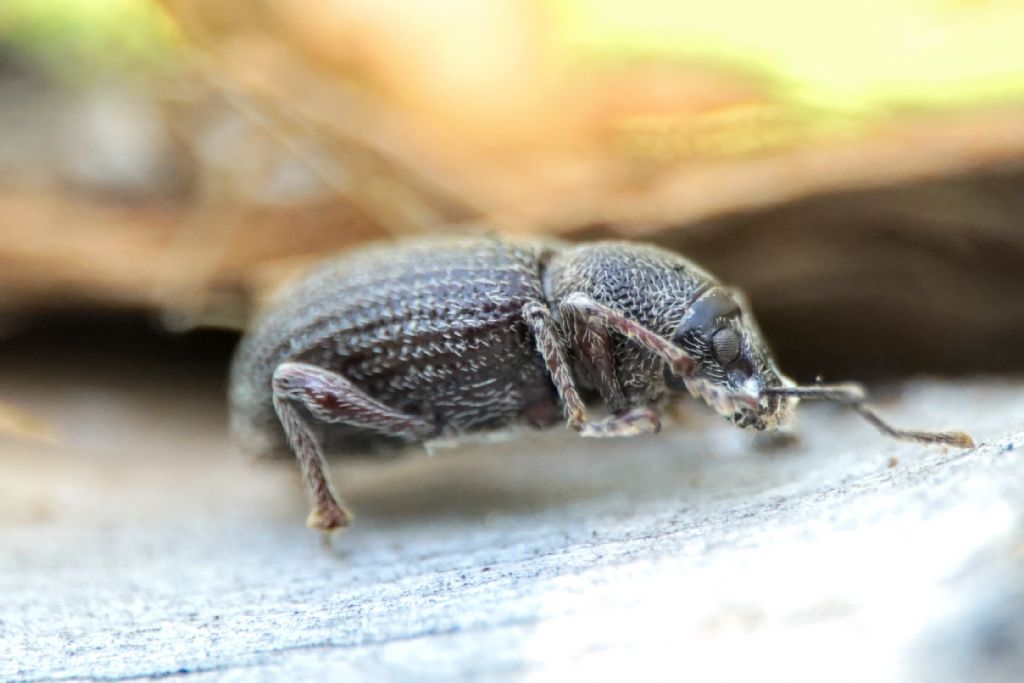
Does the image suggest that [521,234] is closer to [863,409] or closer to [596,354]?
[596,354]

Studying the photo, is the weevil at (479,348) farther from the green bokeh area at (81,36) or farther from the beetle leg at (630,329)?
the green bokeh area at (81,36)

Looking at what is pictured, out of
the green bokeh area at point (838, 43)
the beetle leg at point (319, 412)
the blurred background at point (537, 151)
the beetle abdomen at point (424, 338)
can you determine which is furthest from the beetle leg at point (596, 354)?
the green bokeh area at point (838, 43)

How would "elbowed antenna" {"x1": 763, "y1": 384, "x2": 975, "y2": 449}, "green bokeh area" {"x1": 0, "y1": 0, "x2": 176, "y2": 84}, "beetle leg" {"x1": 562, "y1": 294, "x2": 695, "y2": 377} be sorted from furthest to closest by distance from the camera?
"green bokeh area" {"x1": 0, "y1": 0, "x2": 176, "y2": 84} < "beetle leg" {"x1": 562, "y1": 294, "x2": 695, "y2": 377} < "elbowed antenna" {"x1": 763, "y1": 384, "x2": 975, "y2": 449}

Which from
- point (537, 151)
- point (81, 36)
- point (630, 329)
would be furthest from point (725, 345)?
point (81, 36)

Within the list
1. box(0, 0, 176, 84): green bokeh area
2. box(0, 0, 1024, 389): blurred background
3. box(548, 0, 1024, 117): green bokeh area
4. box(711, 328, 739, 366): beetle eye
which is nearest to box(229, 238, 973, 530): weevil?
box(711, 328, 739, 366): beetle eye

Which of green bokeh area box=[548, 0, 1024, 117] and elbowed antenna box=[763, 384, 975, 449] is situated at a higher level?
green bokeh area box=[548, 0, 1024, 117]

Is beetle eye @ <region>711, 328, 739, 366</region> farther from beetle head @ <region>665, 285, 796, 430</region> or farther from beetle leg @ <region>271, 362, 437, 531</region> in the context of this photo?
beetle leg @ <region>271, 362, 437, 531</region>

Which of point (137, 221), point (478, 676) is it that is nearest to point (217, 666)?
point (478, 676)

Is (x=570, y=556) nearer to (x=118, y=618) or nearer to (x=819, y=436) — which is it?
(x=118, y=618)
